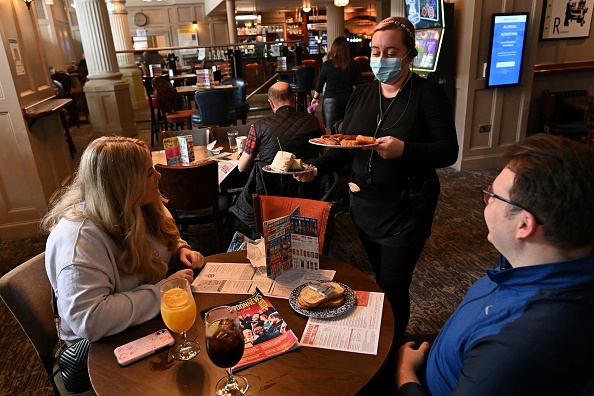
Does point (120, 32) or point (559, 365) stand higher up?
point (120, 32)

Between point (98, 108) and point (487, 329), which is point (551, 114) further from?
point (98, 108)

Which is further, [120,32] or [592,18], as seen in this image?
[120,32]

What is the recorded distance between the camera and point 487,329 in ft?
2.84

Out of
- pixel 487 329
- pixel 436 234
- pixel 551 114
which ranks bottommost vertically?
pixel 436 234

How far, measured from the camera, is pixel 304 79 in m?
7.64

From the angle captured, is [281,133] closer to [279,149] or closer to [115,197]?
[279,149]

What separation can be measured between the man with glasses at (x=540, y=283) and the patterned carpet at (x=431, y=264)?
157 cm

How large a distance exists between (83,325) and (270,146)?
1.88m

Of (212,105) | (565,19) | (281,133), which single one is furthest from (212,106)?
(565,19)

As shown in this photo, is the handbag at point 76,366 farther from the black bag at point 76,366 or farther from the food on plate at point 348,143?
the food on plate at point 348,143

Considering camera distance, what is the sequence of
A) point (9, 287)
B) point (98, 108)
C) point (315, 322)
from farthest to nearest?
1. point (98, 108)
2. point (9, 287)
3. point (315, 322)

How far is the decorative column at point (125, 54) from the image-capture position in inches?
392

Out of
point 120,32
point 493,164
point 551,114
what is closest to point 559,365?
point 493,164

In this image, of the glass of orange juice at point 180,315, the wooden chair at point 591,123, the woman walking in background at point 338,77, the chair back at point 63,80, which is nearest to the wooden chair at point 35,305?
the glass of orange juice at point 180,315
